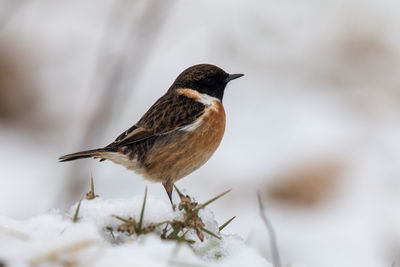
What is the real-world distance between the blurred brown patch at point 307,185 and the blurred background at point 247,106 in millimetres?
24

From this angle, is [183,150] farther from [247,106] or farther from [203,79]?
[247,106]

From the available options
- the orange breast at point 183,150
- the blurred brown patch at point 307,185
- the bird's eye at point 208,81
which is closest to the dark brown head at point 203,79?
the bird's eye at point 208,81

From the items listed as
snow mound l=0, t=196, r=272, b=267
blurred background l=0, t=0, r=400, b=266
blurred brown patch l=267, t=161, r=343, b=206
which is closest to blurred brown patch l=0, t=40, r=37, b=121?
blurred background l=0, t=0, r=400, b=266

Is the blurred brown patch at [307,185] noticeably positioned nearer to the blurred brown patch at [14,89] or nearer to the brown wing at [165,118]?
the brown wing at [165,118]

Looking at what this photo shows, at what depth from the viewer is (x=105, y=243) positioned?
104 inches

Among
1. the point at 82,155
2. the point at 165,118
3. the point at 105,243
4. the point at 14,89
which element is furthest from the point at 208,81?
the point at 14,89

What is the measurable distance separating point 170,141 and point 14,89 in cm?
658

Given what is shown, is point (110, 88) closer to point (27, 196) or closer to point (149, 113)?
point (27, 196)

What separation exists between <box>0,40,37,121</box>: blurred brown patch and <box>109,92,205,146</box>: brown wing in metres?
6.26

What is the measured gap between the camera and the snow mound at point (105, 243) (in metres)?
2.28

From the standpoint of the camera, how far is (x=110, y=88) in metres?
8.82

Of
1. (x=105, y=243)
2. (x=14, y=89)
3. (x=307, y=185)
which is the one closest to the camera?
(x=105, y=243)

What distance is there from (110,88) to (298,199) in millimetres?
3363

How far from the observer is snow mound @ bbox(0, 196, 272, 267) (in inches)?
89.8
